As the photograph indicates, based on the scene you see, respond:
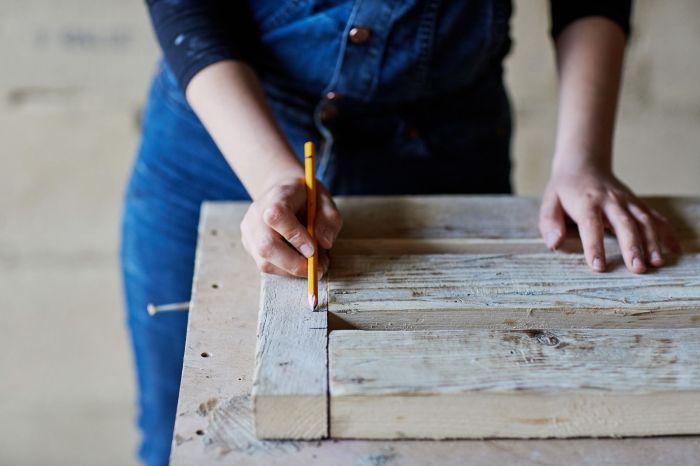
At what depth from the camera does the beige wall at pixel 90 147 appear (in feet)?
5.86

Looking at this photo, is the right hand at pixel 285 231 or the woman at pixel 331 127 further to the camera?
the woman at pixel 331 127

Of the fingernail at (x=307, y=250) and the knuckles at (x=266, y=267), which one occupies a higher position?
the fingernail at (x=307, y=250)

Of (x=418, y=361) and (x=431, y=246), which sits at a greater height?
Answer: (x=418, y=361)

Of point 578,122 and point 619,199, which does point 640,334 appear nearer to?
point 619,199

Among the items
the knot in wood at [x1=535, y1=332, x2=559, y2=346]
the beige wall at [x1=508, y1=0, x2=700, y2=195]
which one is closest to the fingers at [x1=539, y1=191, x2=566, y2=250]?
the knot in wood at [x1=535, y1=332, x2=559, y2=346]

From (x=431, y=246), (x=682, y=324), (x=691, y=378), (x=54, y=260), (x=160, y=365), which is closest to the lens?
(x=691, y=378)

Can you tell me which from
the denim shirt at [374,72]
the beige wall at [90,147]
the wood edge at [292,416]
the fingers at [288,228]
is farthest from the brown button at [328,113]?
the beige wall at [90,147]

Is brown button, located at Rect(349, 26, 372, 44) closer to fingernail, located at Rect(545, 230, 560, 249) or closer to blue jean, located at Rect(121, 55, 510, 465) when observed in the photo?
blue jean, located at Rect(121, 55, 510, 465)

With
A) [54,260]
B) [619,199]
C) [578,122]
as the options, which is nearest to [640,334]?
[619,199]

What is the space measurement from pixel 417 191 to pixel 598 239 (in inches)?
17.5

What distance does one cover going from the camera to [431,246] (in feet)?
3.03

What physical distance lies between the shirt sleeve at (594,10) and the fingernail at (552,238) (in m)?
0.41

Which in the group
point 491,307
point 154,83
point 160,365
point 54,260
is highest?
point 491,307

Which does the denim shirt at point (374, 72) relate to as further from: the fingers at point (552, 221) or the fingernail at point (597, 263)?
the fingernail at point (597, 263)
